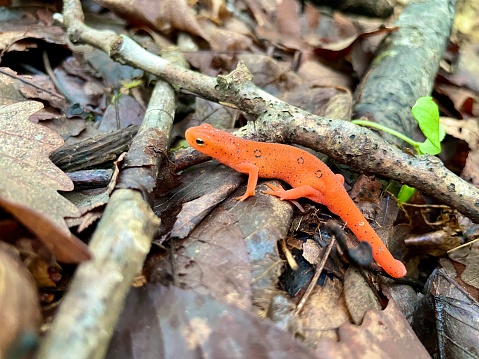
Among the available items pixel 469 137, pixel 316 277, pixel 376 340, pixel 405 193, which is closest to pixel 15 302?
pixel 316 277

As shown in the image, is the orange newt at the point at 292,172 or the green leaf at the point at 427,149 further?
the green leaf at the point at 427,149

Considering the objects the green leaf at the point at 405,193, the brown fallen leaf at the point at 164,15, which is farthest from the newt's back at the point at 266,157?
the brown fallen leaf at the point at 164,15

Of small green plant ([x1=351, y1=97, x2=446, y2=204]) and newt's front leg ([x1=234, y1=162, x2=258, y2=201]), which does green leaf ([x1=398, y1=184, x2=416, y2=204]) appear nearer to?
small green plant ([x1=351, y1=97, x2=446, y2=204])

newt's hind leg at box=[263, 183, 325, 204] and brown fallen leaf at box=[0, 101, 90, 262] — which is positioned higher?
brown fallen leaf at box=[0, 101, 90, 262]

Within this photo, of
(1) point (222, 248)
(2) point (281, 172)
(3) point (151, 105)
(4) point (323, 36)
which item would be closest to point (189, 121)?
(3) point (151, 105)

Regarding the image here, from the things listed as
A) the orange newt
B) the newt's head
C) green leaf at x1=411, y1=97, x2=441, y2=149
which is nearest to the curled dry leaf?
the orange newt

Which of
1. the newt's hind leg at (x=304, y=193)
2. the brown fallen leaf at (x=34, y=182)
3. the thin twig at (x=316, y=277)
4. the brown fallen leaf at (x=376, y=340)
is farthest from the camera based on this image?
the newt's hind leg at (x=304, y=193)

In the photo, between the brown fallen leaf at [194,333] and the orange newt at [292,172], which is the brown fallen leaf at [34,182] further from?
the orange newt at [292,172]
